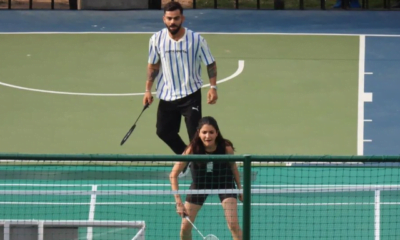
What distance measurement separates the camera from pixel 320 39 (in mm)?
22750

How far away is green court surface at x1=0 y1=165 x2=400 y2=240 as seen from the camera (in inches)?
446

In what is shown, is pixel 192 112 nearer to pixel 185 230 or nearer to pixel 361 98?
pixel 185 230

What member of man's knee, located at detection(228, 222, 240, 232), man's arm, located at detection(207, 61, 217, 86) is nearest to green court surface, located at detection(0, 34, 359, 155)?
man's arm, located at detection(207, 61, 217, 86)

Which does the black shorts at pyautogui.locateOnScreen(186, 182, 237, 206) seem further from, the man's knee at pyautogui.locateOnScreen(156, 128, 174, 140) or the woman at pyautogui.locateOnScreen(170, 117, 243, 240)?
the man's knee at pyautogui.locateOnScreen(156, 128, 174, 140)

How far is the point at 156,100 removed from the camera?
A: 1795 cm

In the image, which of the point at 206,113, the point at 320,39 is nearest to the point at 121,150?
the point at 206,113

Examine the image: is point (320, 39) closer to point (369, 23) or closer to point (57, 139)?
point (369, 23)

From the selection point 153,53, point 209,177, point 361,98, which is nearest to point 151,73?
point 153,53

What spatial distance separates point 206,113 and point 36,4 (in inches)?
473

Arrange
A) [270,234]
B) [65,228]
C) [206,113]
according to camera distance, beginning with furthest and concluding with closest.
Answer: [206,113] < [270,234] < [65,228]

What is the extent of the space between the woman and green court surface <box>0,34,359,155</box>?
17.2 feet

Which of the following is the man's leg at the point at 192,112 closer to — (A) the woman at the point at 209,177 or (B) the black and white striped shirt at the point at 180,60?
(B) the black and white striped shirt at the point at 180,60

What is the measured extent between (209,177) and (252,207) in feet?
8.53

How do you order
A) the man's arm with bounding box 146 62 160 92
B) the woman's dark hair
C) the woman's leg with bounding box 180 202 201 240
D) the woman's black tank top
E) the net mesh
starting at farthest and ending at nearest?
the man's arm with bounding box 146 62 160 92
the net mesh
the woman's dark hair
the woman's leg with bounding box 180 202 201 240
the woman's black tank top
